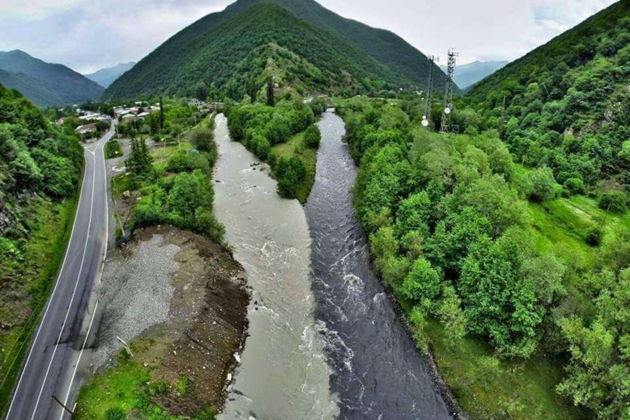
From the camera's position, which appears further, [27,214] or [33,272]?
[27,214]

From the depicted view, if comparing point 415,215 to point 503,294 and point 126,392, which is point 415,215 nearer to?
point 503,294

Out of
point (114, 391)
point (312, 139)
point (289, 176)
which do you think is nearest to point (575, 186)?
point (289, 176)

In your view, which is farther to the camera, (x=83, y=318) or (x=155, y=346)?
(x=83, y=318)

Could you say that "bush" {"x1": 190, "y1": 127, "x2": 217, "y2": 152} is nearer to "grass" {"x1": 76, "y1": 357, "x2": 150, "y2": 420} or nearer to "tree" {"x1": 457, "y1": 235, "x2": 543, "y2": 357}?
"grass" {"x1": 76, "y1": 357, "x2": 150, "y2": 420}

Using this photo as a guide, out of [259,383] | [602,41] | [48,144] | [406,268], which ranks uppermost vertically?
[602,41]

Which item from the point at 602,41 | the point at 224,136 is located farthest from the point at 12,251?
the point at 602,41

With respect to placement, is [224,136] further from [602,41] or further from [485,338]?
[602,41]

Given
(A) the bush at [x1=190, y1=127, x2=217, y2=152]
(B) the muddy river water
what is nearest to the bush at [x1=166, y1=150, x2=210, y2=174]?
(A) the bush at [x1=190, y1=127, x2=217, y2=152]
